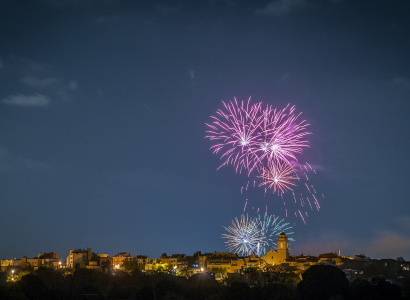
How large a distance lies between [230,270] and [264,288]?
117ft

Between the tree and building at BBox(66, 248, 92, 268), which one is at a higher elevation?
building at BBox(66, 248, 92, 268)

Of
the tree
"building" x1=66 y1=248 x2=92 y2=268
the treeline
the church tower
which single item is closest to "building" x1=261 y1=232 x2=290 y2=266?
the church tower

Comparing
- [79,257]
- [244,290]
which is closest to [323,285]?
[244,290]

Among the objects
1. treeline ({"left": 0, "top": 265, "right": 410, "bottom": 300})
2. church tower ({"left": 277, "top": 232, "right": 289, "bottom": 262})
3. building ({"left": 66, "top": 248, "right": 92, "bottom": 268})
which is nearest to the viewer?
treeline ({"left": 0, "top": 265, "right": 410, "bottom": 300})

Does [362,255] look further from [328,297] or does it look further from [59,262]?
[59,262]

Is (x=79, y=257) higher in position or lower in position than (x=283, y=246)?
lower

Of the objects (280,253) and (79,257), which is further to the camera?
(79,257)

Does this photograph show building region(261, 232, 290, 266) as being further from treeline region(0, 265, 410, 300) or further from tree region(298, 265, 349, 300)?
tree region(298, 265, 349, 300)

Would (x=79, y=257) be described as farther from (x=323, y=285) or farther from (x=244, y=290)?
(x=323, y=285)

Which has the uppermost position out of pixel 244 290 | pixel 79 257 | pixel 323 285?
pixel 79 257

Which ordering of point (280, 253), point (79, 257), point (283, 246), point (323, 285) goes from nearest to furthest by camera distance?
point (323, 285) < point (280, 253) < point (283, 246) < point (79, 257)

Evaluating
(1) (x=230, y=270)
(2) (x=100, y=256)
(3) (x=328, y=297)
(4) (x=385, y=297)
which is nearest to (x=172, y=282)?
(3) (x=328, y=297)

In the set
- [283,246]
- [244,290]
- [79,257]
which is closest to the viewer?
[244,290]

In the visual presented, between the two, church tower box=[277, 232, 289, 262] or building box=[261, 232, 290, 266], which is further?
church tower box=[277, 232, 289, 262]
